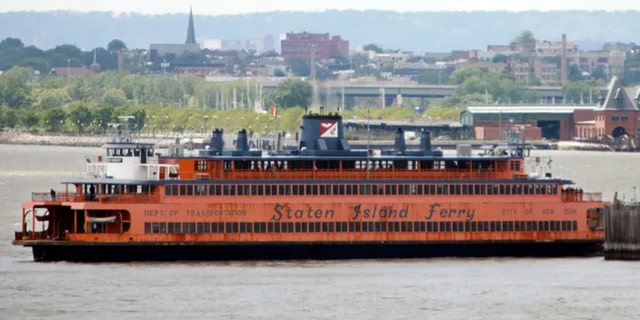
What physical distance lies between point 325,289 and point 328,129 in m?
12.0

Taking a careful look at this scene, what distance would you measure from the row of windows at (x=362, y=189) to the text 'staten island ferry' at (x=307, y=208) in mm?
33

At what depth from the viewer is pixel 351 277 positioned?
213ft

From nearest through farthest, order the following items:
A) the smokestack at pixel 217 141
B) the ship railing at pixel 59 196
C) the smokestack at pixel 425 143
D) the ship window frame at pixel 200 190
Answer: the ship railing at pixel 59 196 < the ship window frame at pixel 200 190 < the smokestack at pixel 217 141 < the smokestack at pixel 425 143

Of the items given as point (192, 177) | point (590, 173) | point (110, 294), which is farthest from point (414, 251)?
point (590, 173)

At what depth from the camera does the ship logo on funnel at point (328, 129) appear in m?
73.1

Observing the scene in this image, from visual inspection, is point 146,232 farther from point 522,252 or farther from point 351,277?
point 522,252

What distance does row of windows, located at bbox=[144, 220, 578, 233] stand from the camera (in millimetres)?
68938

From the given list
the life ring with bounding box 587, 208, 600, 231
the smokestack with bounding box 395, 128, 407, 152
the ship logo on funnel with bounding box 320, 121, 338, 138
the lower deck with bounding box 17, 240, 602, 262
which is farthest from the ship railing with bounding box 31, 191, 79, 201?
the life ring with bounding box 587, 208, 600, 231

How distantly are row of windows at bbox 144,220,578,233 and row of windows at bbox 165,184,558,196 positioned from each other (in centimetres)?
101

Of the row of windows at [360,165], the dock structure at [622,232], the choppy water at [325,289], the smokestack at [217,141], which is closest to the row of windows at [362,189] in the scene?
the row of windows at [360,165]

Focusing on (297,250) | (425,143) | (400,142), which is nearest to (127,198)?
(297,250)

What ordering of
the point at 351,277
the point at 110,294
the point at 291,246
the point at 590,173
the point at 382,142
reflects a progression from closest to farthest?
1. the point at 110,294
2. the point at 351,277
3. the point at 291,246
4. the point at 590,173
5. the point at 382,142

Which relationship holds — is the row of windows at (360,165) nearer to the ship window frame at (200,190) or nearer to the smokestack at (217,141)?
the ship window frame at (200,190)

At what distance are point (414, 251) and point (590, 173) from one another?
61089mm
